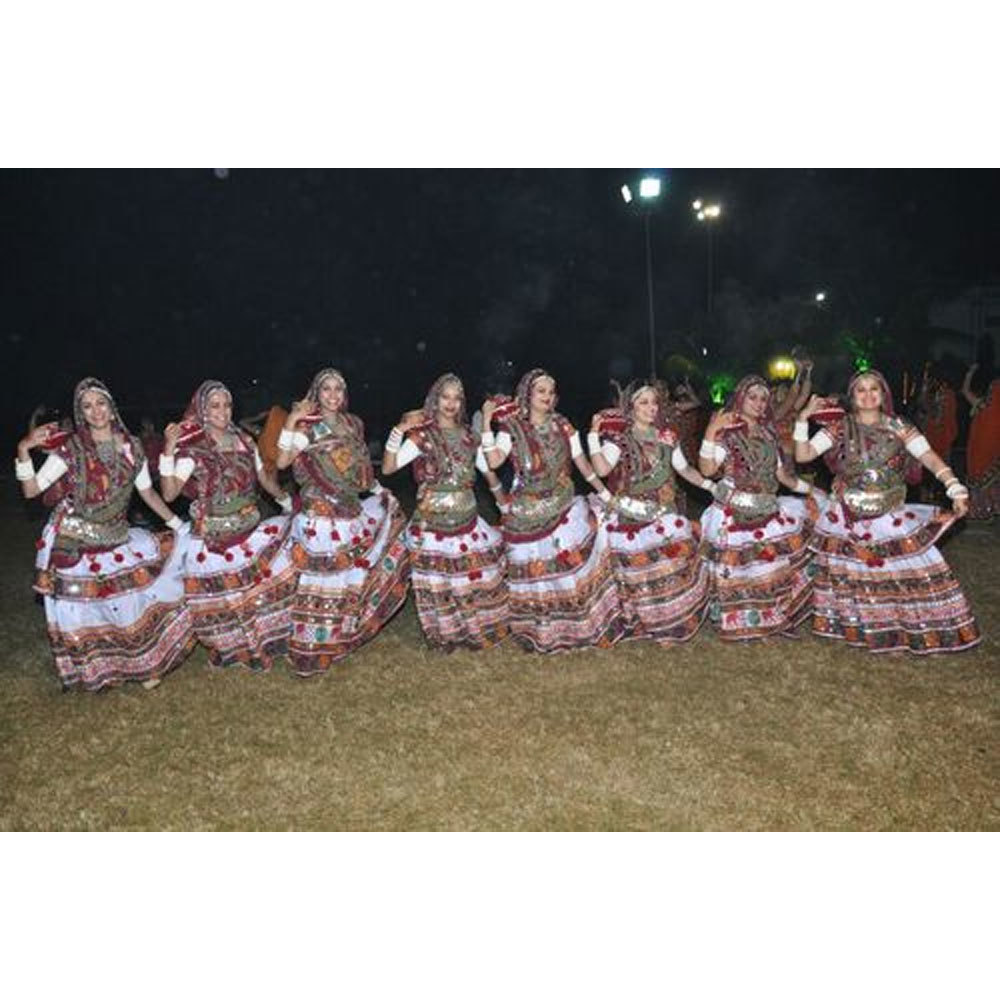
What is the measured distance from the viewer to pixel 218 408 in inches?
195

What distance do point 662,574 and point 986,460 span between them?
18.0ft

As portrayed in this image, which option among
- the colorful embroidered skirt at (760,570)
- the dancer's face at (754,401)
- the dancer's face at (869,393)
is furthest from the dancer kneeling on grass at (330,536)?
the dancer's face at (869,393)

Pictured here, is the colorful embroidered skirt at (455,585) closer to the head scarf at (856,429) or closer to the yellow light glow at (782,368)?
the head scarf at (856,429)

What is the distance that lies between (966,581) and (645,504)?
3.25 m

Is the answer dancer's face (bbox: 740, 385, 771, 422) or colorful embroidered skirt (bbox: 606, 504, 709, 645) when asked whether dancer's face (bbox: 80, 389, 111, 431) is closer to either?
colorful embroidered skirt (bbox: 606, 504, 709, 645)

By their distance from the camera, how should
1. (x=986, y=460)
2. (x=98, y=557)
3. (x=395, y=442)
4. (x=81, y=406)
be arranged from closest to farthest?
(x=81, y=406) → (x=98, y=557) → (x=395, y=442) → (x=986, y=460)

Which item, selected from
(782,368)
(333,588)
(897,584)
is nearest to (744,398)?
(897,584)

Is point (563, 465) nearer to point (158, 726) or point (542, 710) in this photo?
point (542, 710)

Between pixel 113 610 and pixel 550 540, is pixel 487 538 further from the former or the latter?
pixel 113 610

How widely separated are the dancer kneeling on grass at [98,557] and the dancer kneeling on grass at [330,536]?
820 mm

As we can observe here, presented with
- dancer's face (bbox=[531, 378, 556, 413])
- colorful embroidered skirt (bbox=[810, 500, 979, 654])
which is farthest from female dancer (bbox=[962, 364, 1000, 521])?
dancer's face (bbox=[531, 378, 556, 413])

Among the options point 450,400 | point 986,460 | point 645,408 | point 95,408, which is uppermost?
point 95,408

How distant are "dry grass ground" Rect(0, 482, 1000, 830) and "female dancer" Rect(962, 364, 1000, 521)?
13.6 ft

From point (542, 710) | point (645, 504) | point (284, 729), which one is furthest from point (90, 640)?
point (645, 504)
